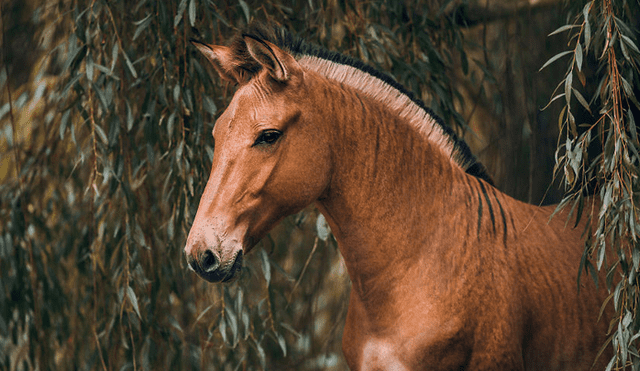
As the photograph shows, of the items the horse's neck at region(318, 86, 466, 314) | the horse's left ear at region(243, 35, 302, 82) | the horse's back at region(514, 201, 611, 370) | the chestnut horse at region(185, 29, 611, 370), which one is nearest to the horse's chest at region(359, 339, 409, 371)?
the chestnut horse at region(185, 29, 611, 370)

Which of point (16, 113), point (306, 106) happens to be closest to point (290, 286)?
point (16, 113)

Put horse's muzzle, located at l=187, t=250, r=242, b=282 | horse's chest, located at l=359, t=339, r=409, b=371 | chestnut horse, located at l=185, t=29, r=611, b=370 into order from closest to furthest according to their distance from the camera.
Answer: horse's muzzle, located at l=187, t=250, r=242, b=282, chestnut horse, located at l=185, t=29, r=611, b=370, horse's chest, located at l=359, t=339, r=409, b=371

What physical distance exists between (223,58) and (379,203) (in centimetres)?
63

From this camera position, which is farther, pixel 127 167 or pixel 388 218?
pixel 127 167

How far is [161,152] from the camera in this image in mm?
2867

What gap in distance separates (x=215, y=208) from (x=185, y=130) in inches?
37.3

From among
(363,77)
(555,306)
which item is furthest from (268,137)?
(555,306)

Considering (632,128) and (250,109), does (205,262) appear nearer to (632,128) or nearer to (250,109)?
(250,109)

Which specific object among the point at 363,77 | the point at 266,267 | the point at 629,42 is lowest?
the point at 266,267

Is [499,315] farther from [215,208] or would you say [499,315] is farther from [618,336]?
[215,208]

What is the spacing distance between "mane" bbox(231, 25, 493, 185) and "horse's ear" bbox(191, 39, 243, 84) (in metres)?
0.04

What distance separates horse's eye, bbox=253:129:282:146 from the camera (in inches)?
72.4

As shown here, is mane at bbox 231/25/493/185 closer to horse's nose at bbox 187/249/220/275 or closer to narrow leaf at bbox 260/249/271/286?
horse's nose at bbox 187/249/220/275

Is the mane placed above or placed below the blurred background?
above
